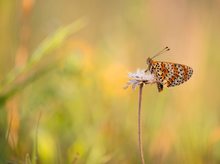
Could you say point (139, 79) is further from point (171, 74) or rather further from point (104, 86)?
point (104, 86)

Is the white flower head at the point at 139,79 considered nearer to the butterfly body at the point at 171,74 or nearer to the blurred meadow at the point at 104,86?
the butterfly body at the point at 171,74

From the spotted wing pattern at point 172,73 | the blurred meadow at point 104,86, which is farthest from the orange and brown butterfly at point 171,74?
the blurred meadow at point 104,86

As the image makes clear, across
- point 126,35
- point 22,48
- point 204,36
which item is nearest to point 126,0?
point 126,35

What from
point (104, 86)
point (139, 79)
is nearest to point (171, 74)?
point (139, 79)

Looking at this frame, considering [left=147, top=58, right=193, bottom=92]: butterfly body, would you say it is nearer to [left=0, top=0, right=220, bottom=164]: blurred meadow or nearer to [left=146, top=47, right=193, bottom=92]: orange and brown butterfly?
[left=146, top=47, right=193, bottom=92]: orange and brown butterfly

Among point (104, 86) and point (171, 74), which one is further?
point (104, 86)

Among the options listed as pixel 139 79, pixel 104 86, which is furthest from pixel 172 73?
pixel 104 86

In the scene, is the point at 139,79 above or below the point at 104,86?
below

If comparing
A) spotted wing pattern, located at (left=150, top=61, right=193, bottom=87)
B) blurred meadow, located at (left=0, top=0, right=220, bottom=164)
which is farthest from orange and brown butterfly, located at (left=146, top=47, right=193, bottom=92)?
blurred meadow, located at (left=0, top=0, right=220, bottom=164)
